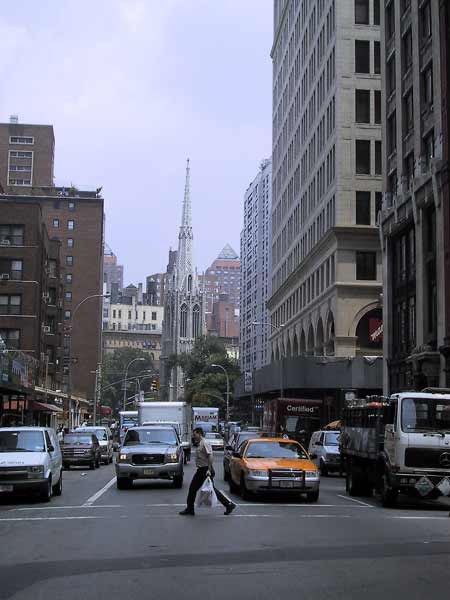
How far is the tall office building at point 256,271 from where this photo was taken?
489 feet

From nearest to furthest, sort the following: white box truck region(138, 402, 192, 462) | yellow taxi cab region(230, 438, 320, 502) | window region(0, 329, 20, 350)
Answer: yellow taxi cab region(230, 438, 320, 502)
white box truck region(138, 402, 192, 462)
window region(0, 329, 20, 350)

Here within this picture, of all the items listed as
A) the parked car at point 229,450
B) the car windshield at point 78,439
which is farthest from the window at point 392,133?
the parked car at point 229,450

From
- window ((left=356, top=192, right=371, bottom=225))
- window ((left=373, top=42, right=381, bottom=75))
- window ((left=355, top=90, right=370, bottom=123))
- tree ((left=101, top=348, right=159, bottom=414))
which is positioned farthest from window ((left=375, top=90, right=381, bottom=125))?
tree ((left=101, top=348, right=159, bottom=414))

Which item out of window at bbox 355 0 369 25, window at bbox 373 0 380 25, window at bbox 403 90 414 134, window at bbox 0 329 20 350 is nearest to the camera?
window at bbox 403 90 414 134

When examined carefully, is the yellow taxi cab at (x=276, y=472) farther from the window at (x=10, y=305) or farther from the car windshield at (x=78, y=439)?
the window at (x=10, y=305)

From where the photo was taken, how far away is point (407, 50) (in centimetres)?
4597

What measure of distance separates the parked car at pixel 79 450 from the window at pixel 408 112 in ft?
77.1

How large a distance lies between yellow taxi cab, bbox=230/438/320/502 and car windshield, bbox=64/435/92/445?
55.2 ft

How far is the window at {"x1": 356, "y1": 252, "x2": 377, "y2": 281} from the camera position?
6012 cm

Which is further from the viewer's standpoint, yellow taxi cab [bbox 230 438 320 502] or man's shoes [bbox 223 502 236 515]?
yellow taxi cab [bbox 230 438 320 502]

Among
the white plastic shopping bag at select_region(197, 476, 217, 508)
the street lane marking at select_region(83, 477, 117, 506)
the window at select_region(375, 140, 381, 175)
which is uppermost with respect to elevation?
the window at select_region(375, 140, 381, 175)

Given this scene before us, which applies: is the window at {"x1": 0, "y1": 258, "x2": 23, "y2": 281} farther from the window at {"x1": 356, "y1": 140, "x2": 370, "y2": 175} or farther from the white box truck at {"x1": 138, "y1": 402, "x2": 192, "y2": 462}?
the white box truck at {"x1": 138, "y1": 402, "x2": 192, "y2": 462}

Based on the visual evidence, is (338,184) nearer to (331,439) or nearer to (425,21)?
(425,21)

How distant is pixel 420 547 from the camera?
39.0 feet
